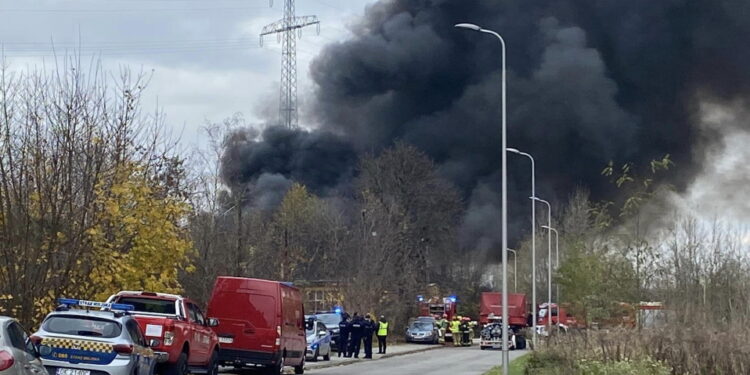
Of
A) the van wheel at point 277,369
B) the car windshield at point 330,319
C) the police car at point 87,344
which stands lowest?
the van wheel at point 277,369

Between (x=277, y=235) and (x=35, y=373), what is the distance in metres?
39.6

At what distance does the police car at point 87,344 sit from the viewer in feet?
50.0

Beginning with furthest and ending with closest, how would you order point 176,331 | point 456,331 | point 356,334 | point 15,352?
point 456,331
point 356,334
point 176,331
point 15,352

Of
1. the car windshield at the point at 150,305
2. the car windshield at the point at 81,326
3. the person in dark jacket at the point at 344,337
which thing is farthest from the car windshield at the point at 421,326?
the car windshield at the point at 81,326

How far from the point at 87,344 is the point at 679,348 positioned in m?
11.0

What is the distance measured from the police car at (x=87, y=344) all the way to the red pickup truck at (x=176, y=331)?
7.10ft

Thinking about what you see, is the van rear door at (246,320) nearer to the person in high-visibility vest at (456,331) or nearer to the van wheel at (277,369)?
the van wheel at (277,369)

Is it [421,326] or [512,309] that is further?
[421,326]

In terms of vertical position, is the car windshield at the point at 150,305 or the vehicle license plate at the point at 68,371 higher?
the car windshield at the point at 150,305

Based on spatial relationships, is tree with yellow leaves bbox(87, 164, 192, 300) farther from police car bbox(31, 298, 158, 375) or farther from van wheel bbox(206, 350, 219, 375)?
police car bbox(31, 298, 158, 375)

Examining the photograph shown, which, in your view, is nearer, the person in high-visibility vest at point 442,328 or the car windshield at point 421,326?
the car windshield at point 421,326

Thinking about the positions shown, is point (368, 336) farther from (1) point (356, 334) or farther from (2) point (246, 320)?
(2) point (246, 320)

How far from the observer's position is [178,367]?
18.6 metres

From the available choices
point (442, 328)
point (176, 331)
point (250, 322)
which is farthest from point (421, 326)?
point (176, 331)
